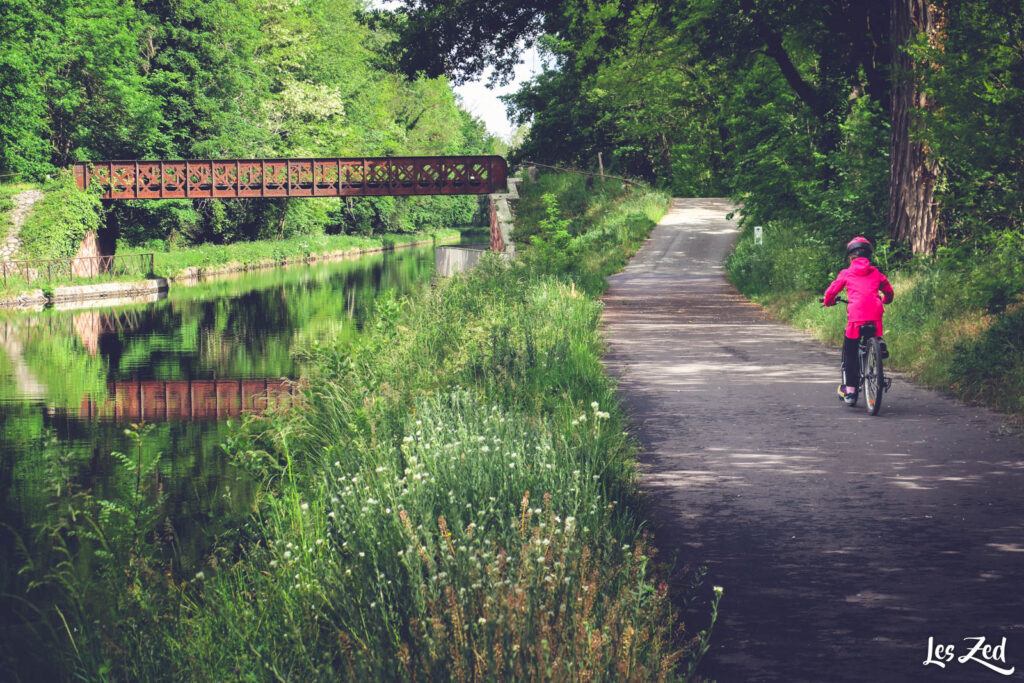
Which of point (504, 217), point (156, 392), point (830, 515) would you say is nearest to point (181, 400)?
point (156, 392)

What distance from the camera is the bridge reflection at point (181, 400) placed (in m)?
19.0

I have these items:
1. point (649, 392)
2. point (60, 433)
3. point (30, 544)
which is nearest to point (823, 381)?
point (649, 392)

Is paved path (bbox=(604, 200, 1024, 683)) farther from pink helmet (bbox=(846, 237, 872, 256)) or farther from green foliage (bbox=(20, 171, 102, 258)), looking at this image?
green foliage (bbox=(20, 171, 102, 258))

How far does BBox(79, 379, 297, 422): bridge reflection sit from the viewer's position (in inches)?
747

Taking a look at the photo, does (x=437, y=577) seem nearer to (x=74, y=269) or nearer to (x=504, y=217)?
(x=74, y=269)

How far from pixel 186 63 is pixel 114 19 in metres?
6.05

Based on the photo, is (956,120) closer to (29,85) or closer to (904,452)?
(904,452)

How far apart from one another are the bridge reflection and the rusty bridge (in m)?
33.9

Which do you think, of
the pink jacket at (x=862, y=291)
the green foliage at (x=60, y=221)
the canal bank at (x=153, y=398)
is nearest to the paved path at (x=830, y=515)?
the pink jacket at (x=862, y=291)

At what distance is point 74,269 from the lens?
4819 cm

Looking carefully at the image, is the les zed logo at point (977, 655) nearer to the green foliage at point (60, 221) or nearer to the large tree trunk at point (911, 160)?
the large tree trunk at point (911, 160)

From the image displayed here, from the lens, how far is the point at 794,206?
1029 inches

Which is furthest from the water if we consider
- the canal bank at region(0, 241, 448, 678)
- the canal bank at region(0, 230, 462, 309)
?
the canal bank at region(0, 230, 462, 309)

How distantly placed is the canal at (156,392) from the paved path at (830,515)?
3.86 meters
